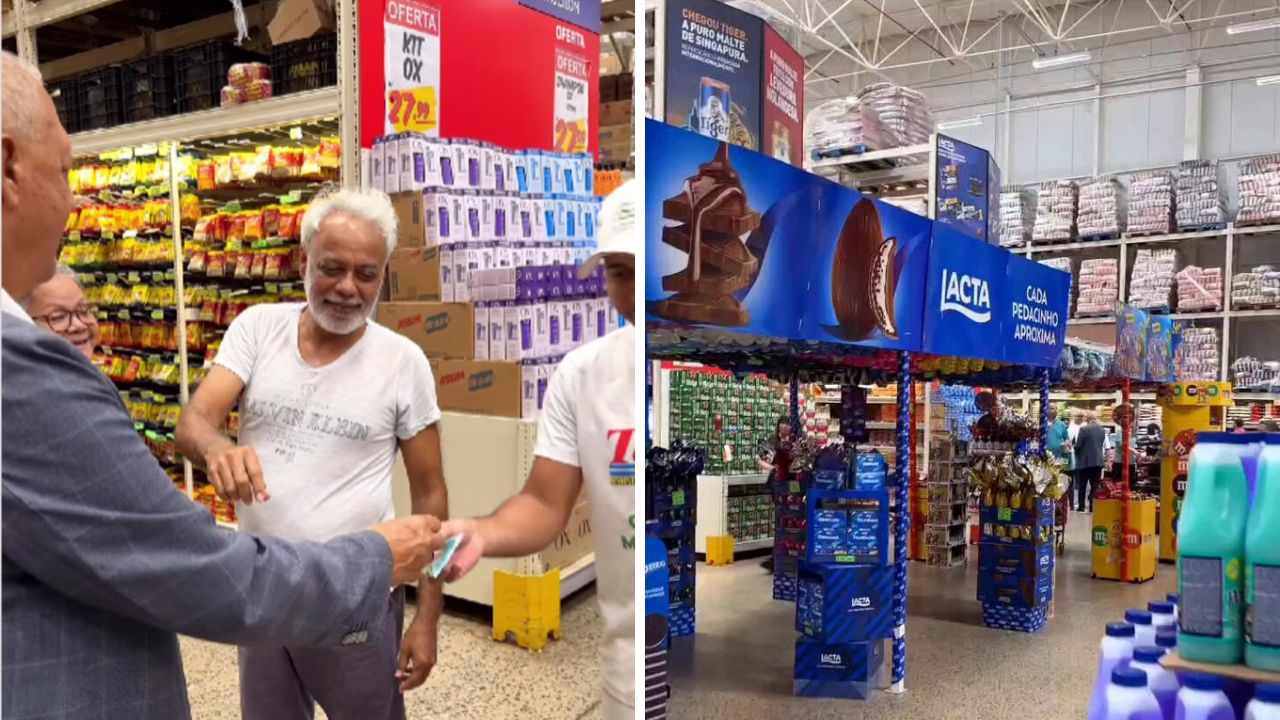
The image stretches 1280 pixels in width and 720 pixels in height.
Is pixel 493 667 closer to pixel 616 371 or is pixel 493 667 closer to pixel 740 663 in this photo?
pixel 616 371

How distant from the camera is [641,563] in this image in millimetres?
1095

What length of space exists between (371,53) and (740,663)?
397 cm

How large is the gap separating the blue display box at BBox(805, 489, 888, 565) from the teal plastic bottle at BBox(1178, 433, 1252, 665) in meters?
2.24

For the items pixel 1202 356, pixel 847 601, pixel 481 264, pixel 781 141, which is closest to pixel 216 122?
pixel 481 264

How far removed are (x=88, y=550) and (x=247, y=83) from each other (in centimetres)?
197

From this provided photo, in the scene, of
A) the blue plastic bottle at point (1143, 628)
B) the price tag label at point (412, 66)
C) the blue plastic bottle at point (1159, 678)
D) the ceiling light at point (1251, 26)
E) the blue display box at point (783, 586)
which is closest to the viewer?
the price tag label at point (412, 66)

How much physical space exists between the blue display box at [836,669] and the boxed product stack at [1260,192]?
8866mm

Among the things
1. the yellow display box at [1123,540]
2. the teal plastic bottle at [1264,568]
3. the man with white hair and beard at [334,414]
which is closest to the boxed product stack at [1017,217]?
the yellow display box at [1123,540]

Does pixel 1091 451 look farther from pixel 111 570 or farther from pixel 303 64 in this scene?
pixel 111 570

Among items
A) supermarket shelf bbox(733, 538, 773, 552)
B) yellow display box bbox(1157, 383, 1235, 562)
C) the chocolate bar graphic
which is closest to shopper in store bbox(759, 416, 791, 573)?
supermarket shelf bbox(733, 538, 773, 552)

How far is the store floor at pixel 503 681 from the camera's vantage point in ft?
4.65

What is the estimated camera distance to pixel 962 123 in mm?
15305

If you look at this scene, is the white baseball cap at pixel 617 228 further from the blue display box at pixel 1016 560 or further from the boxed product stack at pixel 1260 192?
the boxed product stack at pixel 1260 192

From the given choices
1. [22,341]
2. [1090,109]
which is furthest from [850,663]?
[1090,109]
